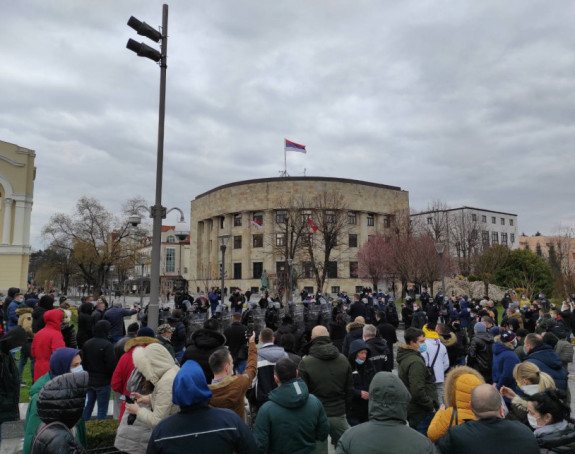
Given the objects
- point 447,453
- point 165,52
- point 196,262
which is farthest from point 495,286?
point 196,262

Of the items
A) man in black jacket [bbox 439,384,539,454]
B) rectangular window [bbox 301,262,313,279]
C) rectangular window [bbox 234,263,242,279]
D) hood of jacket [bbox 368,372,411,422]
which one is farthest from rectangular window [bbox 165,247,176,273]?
man in black jacket [bbox 439,384,539,454]

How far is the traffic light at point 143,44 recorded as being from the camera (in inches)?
360

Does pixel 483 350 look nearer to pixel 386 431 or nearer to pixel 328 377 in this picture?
pixel 328 377

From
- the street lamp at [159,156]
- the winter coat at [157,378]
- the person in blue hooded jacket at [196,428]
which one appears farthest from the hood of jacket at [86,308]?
the person in blue hooded jacket at [196,428]

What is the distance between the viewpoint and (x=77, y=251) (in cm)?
4162

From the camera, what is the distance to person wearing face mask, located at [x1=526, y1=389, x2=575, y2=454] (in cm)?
331

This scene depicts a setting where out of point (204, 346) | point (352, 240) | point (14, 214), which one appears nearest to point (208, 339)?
point (204, 346)

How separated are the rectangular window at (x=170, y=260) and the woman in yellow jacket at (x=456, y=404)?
97.8 meters

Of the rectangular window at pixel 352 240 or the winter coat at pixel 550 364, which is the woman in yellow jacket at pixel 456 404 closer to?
the winter coat at pixel 550 364

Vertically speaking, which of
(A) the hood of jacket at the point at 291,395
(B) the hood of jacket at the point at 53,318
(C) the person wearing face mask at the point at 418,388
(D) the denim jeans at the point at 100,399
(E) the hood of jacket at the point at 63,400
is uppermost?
(B) the hood of jacket at the point at 53,318

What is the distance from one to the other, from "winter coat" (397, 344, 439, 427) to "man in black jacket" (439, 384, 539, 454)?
2347 mm

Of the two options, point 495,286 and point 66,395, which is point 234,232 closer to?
point 495,286

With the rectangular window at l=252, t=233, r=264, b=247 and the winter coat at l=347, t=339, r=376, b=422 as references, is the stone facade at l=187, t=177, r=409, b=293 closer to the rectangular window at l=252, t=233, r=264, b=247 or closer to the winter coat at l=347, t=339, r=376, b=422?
the rectangular window at l=252, t=233, r=264, b=247

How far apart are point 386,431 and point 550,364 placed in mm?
4321
